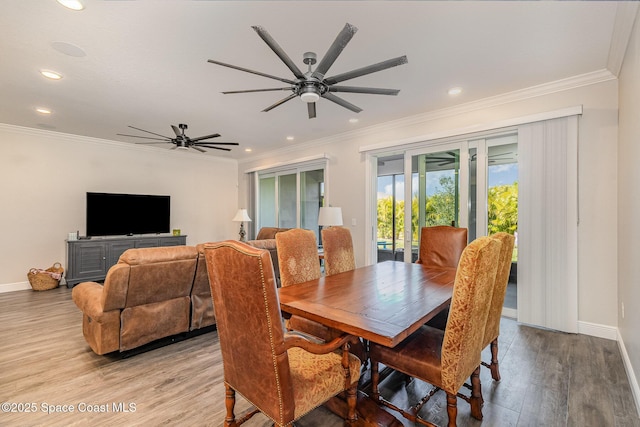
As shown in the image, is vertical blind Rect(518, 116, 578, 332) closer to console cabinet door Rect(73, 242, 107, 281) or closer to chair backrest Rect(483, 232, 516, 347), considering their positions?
chair backrest Rect(483, 232, 516, 347)

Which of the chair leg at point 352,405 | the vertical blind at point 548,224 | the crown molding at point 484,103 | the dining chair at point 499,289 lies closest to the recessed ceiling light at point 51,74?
the crown molding at point 484,103

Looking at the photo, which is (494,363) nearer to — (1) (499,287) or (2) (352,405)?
(1) (499,287)

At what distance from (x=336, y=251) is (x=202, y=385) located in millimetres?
1552

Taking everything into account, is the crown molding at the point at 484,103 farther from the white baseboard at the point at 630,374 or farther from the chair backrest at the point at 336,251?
the white baseboard at the point at 630,374

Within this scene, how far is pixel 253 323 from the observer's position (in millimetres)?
1266

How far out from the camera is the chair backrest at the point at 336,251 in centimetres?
278

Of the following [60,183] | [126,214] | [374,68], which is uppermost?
[374,68]

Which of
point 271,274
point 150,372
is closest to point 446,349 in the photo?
point 271,274

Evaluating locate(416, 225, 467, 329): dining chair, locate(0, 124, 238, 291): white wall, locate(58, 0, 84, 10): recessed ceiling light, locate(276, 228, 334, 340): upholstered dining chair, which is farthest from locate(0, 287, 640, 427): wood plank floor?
locate(58, 0, 84, 10): recessed ceiling light

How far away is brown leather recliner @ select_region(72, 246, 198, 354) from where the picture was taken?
239cm

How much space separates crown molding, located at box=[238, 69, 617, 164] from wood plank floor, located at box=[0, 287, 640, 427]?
2.59 m

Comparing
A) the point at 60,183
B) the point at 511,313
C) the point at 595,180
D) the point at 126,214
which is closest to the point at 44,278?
the point at 126,214

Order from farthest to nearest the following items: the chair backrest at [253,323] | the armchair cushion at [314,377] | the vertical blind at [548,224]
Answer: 1. the vertical blind at [548,224]
2. the armchair cushion at [314,377]
3. the chair backrest at [253,323]

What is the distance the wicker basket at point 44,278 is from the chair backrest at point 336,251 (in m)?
4.96
